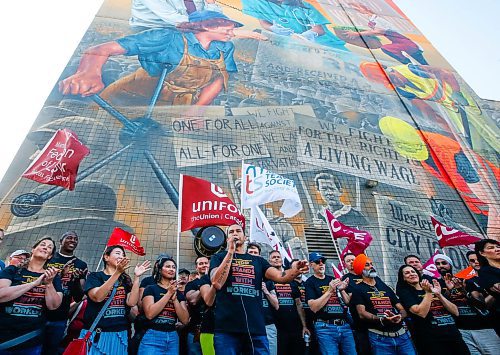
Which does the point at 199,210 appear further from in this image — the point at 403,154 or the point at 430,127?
the point at 430,127

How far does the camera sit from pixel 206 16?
10.9 metres

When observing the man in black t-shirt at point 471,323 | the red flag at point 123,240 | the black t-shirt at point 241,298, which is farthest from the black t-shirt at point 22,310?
the man in black t-shirt at point 471,323

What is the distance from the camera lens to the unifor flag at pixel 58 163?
13.5 ft

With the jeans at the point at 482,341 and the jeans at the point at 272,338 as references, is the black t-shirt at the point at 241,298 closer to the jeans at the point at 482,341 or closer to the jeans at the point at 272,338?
the jeans at the point at 272,338

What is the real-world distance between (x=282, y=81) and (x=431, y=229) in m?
5.38

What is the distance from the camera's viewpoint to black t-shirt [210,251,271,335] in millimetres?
2508

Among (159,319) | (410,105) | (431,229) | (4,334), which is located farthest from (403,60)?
(4,334)

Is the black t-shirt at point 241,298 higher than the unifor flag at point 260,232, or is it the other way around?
the unifor flag at point 260,232

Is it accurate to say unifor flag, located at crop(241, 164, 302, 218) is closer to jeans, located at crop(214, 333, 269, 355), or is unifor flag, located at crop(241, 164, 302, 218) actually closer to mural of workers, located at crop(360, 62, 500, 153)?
jeans, located at crop(214, 333, 269, 355)

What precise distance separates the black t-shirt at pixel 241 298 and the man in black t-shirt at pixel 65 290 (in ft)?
4.73

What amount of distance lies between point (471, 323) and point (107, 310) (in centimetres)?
343

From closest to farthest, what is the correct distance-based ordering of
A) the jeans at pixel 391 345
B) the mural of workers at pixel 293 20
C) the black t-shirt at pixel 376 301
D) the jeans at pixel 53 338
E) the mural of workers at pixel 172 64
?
the jeans at pixel 53 338 < the jeans at pixel 391 345 < the black t-shirt at pixel 376 301 < the mural of workers at pixel 172 64 < the mural of workers at pixel 293 20

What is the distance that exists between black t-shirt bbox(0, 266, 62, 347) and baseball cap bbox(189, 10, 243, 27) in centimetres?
962

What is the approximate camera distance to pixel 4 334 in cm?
246
